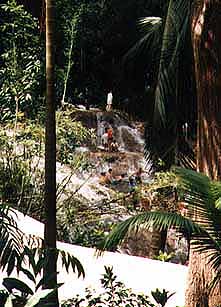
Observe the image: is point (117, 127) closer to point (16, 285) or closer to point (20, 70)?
point (20, 70)

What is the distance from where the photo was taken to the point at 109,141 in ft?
39.3

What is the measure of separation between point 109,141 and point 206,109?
801 centimetres

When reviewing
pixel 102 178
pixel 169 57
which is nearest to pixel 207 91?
pixel 169 57

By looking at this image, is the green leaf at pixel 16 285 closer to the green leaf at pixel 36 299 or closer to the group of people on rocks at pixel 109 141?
the green leaf at pixel 36 299

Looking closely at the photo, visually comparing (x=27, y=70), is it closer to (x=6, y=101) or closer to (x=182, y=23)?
(x=6, y=101)

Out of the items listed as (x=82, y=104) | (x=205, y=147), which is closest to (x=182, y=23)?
(x=205, y=147)

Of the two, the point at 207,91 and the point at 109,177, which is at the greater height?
the point at 207,91

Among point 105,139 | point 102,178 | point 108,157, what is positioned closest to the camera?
point 102,178

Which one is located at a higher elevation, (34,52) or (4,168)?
(34,52)

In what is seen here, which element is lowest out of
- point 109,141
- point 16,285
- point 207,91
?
point 109,141

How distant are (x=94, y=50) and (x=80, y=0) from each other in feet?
15.6

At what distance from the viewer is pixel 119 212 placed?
8492mm

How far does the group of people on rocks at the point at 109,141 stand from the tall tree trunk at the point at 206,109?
7802mm

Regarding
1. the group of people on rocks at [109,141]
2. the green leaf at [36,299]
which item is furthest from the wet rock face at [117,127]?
the green leaf at [36,299]
